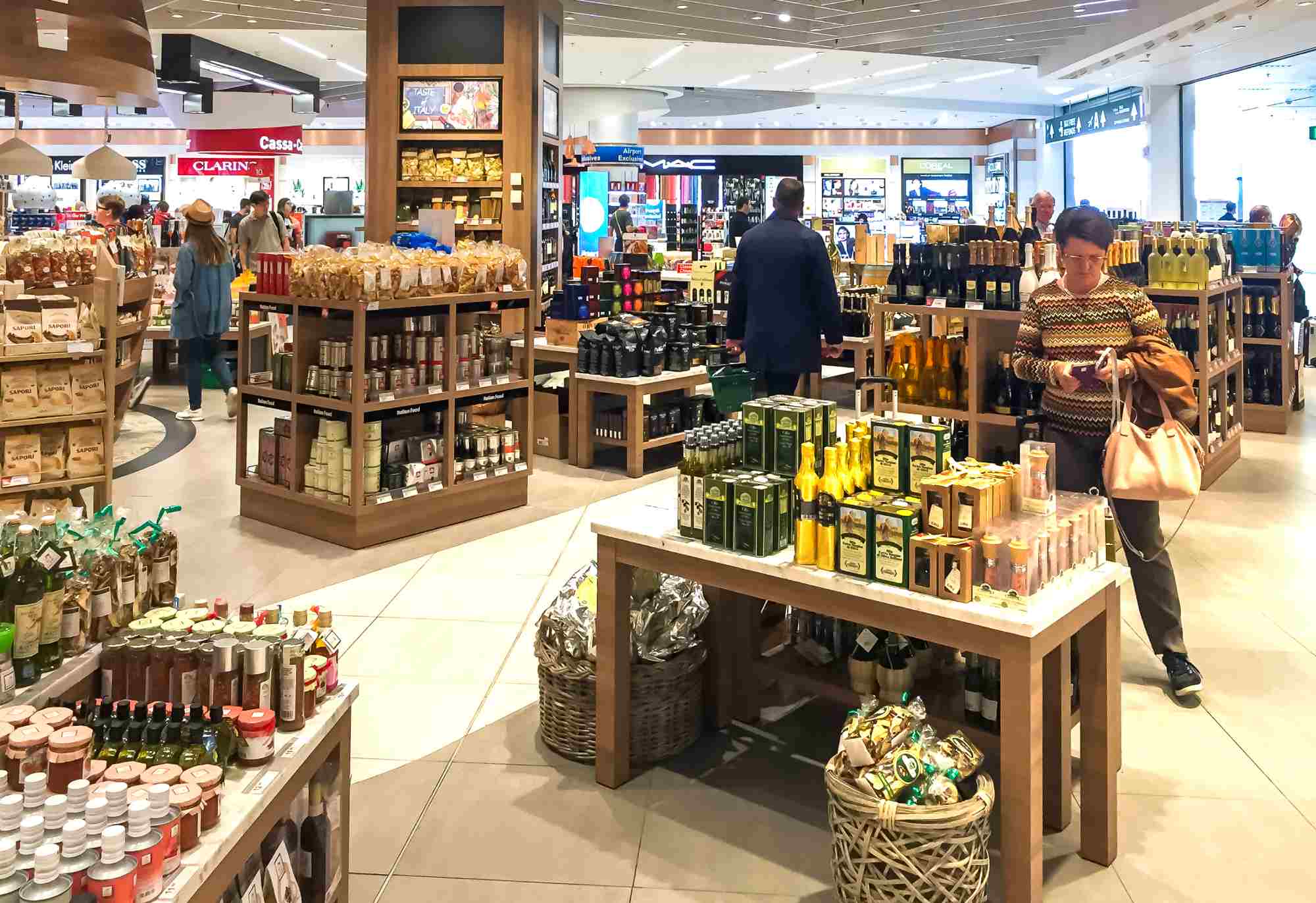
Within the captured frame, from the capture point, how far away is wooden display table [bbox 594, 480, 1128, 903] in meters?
2.45

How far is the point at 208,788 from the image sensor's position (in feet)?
5.82

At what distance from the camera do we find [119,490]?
6.78m

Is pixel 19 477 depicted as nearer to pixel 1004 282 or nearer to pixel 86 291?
pixel 86 291

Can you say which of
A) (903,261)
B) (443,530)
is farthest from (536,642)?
(903,261)

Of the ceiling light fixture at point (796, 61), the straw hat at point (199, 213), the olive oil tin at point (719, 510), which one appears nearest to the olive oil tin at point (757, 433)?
the olive oil tin at point (719, 510)

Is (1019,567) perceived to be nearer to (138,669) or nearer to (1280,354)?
(138,669)

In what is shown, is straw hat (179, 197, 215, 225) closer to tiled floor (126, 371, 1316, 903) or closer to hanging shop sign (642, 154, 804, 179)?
tiled floor (126, 371, 1316, 903)

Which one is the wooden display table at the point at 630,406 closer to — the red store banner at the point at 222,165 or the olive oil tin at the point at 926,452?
the olive oil tin at the point at 926,452

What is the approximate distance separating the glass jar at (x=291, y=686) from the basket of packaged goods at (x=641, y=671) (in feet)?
4.27

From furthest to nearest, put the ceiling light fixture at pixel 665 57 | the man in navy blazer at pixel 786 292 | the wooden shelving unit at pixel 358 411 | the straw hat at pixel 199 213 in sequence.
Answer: the ceiling light fixture at pixel 665 57 < the straw hat at pixel 199 213 < the man in navy blazer at pixel 786 292 < the wooden shelving unit at pixel 358 411

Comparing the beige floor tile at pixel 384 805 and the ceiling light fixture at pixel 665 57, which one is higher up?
the ceiling light fixture at pixel 665 57

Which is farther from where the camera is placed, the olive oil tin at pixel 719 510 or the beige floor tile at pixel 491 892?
the olive oil tin at pixel 719 510

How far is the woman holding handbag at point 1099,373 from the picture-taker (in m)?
3.60

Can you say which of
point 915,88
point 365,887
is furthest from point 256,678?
point 915,88
